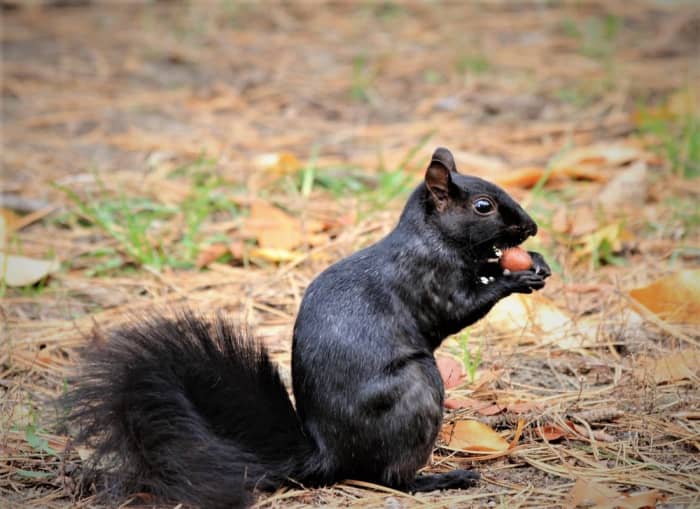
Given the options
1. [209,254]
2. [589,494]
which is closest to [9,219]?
[209,254]

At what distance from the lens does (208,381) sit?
6.94 ft

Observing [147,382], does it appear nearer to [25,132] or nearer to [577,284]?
[577,284]

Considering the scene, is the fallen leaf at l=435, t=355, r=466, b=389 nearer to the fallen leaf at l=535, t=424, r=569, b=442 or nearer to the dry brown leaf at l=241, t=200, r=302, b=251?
the fallen leaf at l=535, t=424, r=569, b=442

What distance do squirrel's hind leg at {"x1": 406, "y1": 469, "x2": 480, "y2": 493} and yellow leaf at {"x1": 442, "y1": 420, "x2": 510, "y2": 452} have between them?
15 centimetres

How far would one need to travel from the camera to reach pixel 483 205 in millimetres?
2270

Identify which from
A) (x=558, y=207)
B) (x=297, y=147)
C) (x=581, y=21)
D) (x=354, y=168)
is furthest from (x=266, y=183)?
(x=581, y=21)

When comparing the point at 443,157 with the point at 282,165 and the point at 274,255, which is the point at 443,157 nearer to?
the point at 274,255

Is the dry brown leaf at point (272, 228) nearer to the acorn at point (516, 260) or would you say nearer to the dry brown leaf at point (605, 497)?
the acorn at point (516, 260)

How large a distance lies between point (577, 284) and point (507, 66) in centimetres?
309

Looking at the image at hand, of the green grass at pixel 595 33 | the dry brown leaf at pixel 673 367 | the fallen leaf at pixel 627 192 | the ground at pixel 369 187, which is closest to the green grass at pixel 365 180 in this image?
the ground at pixel 369 187

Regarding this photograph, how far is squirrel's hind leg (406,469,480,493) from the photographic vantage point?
2.17 m

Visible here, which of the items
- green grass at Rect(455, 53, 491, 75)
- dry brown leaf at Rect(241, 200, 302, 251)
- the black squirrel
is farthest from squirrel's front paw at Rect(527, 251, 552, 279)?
green grass at Rect(455, 53, 491, 75)

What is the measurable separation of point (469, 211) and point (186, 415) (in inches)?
31.6

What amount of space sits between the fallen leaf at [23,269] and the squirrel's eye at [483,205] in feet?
5.77
